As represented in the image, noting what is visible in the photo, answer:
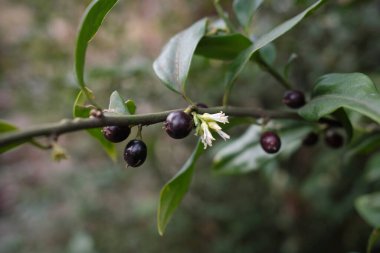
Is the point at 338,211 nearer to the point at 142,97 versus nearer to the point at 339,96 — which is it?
the point at 142,97

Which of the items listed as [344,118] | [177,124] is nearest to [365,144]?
[344,118]

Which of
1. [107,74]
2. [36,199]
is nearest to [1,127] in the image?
[107,74]

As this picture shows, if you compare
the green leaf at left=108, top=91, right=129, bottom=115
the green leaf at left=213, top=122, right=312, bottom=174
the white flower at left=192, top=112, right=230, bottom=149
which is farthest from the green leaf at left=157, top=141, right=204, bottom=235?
the green leaf at left=213, top=122, right=312, bottom=174

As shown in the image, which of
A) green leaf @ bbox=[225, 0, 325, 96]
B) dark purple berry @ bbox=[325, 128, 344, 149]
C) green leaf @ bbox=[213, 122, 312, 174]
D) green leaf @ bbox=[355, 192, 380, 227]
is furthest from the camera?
green leaf @ bbox=[355, 192, 380, 227]

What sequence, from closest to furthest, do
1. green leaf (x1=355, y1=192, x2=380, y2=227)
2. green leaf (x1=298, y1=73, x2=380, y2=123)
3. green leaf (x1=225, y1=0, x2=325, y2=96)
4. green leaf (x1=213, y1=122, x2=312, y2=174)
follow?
green leaf (x1=298, y1=73, x2=380, y2=123)
green leaf (x1=225, y1=0, x2=325, y2=96)
green leaf (x1=213, y1=122, x2=312, y2=174)
green leaf (x1=355, y1=192, x2=380, y2=227)

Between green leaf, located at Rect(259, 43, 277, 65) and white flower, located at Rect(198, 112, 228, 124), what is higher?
white flower, located at Rect(198, 112, 228, 124)

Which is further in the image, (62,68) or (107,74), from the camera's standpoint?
(62,68)

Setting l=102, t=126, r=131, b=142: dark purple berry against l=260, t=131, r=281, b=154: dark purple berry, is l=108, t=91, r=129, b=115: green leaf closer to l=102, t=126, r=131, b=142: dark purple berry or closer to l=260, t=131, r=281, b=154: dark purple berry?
l=102, t=126, r=131, b=142: dark purple berry
